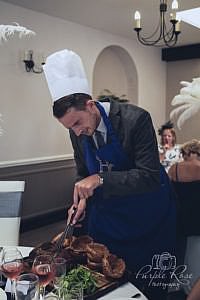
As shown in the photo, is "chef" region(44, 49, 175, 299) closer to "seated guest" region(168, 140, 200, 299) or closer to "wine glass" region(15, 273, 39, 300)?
"seated guest" region(168, 140, 200, 299)

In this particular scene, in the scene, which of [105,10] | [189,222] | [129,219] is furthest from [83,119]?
[105,10]

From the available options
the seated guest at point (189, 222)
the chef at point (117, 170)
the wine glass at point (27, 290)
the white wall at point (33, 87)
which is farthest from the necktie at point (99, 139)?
the white wall at point (33, 87)

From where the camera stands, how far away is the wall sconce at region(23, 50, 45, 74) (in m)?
3.70

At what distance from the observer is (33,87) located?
3904 millimetres

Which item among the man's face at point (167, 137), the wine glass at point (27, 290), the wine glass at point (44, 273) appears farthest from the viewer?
the man's face at point (167, 137)

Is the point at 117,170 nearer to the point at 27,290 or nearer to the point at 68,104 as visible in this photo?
the point at 68,104

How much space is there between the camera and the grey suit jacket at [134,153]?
1.33 m

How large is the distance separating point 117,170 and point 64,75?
0.44 metres

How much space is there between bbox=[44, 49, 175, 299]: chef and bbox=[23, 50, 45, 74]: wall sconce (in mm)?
2412

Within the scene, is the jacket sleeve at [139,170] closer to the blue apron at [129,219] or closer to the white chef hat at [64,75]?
the blue apron at [129,219]

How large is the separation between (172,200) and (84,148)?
1.48 ft

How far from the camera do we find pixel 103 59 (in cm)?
537

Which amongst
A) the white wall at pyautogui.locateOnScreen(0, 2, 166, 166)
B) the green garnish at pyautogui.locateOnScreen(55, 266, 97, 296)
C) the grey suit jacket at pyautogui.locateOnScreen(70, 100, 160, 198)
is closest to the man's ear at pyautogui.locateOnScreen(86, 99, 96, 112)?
the grey suit jacket at pyautogui.locateOnScreen(70, 100, 160, 198)

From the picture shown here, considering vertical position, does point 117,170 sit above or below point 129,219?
above
